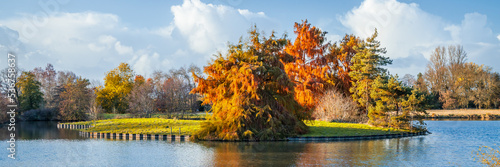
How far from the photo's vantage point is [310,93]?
130 ft

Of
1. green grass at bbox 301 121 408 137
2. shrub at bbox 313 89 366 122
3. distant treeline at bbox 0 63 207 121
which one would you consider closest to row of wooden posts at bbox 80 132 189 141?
green grass at bbox 301 121 408 137

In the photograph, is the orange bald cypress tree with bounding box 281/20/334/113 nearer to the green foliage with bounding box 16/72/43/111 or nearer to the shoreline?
the shoreline

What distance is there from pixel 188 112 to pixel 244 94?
2980 cm

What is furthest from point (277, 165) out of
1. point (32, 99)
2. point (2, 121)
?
point (32, 99)

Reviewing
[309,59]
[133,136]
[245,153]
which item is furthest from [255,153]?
[309,59]

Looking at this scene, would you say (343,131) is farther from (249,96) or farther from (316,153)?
(316,153)

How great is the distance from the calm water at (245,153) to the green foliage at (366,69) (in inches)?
475

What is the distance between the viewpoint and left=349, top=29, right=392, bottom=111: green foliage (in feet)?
121

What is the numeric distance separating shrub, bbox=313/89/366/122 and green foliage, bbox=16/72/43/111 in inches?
1884

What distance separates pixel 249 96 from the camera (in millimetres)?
25625

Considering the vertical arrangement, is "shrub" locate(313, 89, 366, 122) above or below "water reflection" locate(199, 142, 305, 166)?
above

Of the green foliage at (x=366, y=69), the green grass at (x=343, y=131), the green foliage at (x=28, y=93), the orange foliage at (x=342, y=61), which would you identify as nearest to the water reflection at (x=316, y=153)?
the green grass at (x=343, y=131)

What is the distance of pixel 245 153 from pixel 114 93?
46.9 metres

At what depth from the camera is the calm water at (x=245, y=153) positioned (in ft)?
55.0
